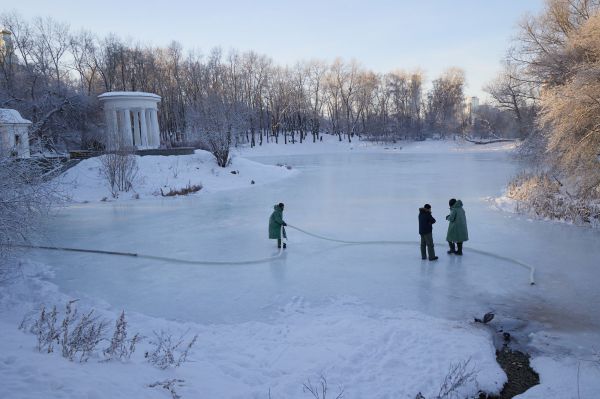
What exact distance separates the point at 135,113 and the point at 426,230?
101 feet

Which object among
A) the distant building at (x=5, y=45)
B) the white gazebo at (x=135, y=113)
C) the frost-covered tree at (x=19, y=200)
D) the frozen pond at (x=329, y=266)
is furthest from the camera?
the distant building at (x=5, y=45)

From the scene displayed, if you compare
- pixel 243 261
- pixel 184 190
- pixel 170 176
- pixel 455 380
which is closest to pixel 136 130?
pixel 170 176

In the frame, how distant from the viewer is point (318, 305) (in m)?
7.39

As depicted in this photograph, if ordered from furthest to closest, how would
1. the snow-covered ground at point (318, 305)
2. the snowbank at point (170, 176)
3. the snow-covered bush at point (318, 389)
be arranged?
the snowbank at point (170, 176) < the snow-covered ground at point (318, 305) < the snow-covered bush at point (318, 389)

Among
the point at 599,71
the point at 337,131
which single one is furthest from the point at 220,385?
the point at 337,131

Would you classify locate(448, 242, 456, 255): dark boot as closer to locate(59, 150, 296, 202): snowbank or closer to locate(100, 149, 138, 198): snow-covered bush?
locate(59, 150, 296, 202): snowbank

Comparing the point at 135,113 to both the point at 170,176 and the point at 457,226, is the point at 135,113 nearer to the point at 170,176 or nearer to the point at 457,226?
the point at 170,176

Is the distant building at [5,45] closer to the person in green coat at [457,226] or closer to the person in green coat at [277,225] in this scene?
the person in green coat at [277,225]

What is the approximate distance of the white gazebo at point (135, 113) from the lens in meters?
32.2

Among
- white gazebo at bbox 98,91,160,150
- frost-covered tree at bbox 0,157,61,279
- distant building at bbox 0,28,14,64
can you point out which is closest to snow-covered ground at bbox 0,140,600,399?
frost-covered tree at bbox 0,157,61,279

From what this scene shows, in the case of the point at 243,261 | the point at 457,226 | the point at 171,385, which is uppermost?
the point at 457,226

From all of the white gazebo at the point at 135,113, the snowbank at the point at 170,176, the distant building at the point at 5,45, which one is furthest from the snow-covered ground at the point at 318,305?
the distant building at the point at 5,45

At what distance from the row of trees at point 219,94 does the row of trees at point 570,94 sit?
19.3m

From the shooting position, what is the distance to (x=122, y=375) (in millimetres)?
4207
